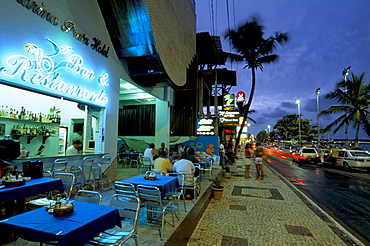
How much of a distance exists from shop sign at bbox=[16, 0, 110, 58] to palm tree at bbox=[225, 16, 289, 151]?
1080 cm

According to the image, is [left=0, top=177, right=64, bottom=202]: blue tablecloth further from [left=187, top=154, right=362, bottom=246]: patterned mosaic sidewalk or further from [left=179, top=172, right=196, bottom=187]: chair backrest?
[left=179, top=172, right=196, bottom=187]: chair backrest

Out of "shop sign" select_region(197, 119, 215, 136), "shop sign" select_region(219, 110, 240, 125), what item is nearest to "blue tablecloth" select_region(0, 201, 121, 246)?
"shop sign" select_region(197, 119, 215, 136)

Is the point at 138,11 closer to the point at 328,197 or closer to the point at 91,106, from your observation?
the point at 91,106

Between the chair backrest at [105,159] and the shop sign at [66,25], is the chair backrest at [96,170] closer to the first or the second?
the chair backrest at [105,159]

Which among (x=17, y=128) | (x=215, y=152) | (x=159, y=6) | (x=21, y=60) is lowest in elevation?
(x=215, y=152)

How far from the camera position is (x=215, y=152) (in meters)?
13.5

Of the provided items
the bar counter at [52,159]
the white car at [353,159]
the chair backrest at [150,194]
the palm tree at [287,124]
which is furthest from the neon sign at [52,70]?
the palm tree at [287,124]

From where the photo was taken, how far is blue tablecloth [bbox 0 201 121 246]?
1.73 meters

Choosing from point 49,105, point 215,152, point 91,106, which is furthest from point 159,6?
point 215,152

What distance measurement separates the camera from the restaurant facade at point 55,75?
14.1ft

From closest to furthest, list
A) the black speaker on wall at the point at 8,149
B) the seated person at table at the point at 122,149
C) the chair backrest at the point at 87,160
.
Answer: the black speaker on wall at the point at 8,149
the chair backrest at the point at 87,160
the seated person at table at the point at 122,149

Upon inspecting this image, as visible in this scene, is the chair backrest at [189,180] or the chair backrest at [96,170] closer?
the chair backrest at [189,180]

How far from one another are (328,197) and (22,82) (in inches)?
388

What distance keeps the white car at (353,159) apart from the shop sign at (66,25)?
55.3 ft
